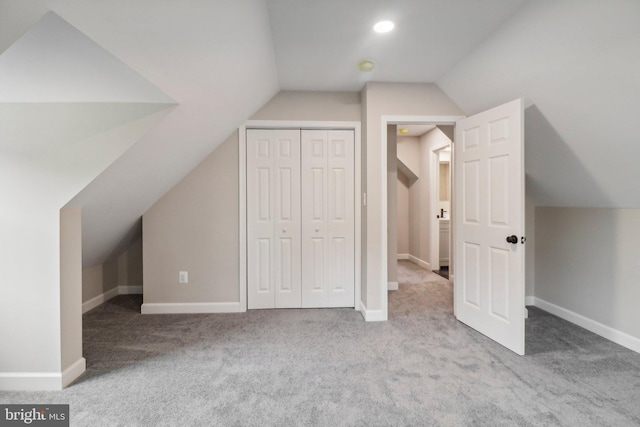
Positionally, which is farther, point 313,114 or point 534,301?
point 534,301

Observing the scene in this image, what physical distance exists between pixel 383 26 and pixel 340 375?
233 cm

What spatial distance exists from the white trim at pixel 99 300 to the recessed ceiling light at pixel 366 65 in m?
3.54

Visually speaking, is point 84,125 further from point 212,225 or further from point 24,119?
point 212,225

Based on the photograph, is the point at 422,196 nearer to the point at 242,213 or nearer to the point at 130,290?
the point at 242,213

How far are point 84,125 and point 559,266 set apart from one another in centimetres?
416

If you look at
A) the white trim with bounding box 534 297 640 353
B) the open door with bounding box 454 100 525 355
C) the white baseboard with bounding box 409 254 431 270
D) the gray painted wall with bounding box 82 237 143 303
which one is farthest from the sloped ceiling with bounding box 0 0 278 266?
the white baseboard with bounding box 409 254 431 270

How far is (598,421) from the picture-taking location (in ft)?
5.14

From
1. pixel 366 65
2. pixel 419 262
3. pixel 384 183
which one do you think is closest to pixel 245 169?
pixel 384 183

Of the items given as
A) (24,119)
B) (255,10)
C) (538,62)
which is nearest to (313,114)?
(255,10)

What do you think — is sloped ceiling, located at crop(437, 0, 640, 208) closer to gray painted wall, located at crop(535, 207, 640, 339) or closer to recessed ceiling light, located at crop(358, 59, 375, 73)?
gray painted wall, located at crop(535, 207, 640, 339)

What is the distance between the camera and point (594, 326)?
265cm

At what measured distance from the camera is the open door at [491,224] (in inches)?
90.0

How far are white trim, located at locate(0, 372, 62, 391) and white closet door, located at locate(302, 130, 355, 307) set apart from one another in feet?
6.61

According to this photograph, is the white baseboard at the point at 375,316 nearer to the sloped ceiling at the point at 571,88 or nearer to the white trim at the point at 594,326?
the white trim at the point at 594,326
